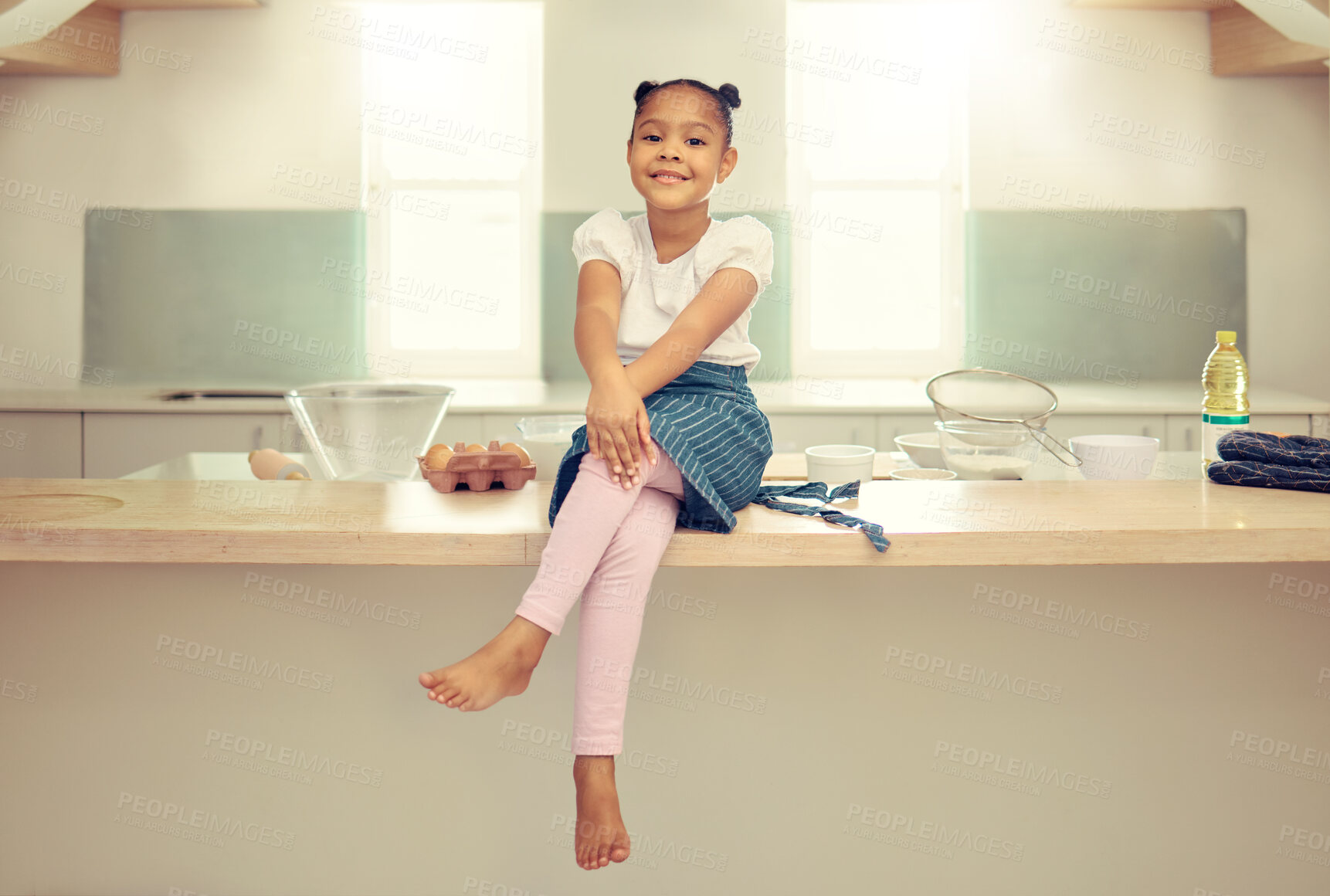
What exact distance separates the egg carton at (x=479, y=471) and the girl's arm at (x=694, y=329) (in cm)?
23

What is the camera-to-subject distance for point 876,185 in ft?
10.0

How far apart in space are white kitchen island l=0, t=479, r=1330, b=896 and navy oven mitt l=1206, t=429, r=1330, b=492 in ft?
0.05

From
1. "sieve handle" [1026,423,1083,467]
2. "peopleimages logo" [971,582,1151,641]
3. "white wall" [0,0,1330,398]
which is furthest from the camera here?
"white wall" [0,0,1330,398]

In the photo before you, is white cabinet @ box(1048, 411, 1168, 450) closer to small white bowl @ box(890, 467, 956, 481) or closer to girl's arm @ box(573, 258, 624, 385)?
small white bowl @ box(890, 467, 956, 481)

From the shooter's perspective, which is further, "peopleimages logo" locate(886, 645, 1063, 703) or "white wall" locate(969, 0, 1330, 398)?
"white wall" locate(969, 0, 1330, 398)

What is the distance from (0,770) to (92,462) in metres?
1.39

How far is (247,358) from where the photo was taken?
3008 millimetres

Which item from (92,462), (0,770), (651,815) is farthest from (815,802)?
(92,462)

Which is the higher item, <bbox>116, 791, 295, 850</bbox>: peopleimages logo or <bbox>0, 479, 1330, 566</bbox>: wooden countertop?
<bbox>0, 479, 1330, 566</bbox>: wooden countertop

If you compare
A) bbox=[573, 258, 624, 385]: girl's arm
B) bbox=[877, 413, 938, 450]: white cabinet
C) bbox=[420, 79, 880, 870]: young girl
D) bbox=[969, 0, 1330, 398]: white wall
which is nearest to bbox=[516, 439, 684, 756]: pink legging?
bbox=[420, 79, 880, 870]: young girl

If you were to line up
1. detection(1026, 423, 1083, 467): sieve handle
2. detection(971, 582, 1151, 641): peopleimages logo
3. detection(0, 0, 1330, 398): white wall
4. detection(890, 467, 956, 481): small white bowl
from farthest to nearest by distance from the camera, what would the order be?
detection(0, 0, 1330, 398): white wall → detection(890, 467, 956, 481): small white bowl → detection(1026, 423, 1083, 467): sieve handle → detection(971, 582, 1151, 641): peopleimages logo

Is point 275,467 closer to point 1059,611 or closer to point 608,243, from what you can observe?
point 608,243

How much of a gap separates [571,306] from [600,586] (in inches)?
82.1

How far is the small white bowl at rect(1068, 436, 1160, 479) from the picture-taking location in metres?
1.34
